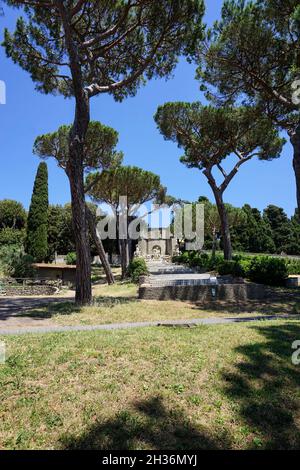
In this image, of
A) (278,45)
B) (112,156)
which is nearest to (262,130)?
(278,45)

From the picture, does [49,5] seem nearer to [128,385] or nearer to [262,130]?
[128,385]

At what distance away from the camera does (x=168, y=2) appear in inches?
365

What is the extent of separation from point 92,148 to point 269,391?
1498 centimetres

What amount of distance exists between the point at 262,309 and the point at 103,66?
30.2 ft

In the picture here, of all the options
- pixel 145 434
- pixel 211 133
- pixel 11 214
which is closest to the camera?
pixel 145 434

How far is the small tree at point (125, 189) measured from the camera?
2069cm

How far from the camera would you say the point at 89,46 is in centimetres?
947

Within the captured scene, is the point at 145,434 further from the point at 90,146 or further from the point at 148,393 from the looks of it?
the point at 90,146

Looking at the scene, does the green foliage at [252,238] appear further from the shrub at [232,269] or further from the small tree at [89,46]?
the small tree at [89,46]

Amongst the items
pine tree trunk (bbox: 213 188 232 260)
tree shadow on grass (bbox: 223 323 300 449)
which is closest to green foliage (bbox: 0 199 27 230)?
pine tree trunk (bbox: 213 188 232 260)

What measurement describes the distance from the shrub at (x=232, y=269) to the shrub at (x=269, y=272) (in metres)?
0.52

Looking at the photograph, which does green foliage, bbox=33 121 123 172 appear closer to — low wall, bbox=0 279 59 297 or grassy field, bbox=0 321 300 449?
low wall, bbox=0 279 59 297

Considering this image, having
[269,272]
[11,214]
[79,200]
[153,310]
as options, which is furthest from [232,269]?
[11,214]

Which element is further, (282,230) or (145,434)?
(282,230)
